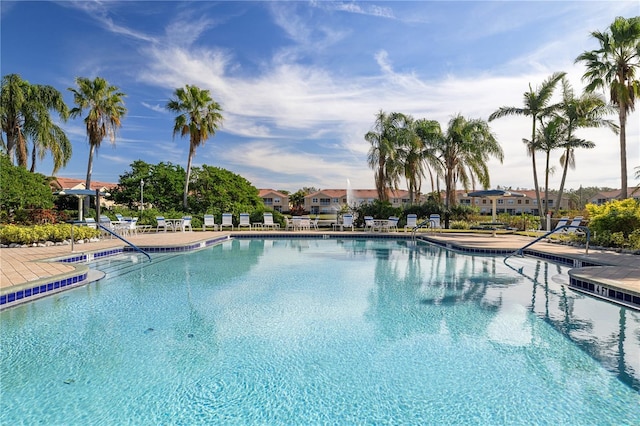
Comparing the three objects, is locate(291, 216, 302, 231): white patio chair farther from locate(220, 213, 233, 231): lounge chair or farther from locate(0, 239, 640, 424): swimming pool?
locate(0, 239, 640, 424): swimming pool

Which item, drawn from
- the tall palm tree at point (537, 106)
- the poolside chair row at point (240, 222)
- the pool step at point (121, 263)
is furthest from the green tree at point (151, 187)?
the tall palm tree at point (537, 106)

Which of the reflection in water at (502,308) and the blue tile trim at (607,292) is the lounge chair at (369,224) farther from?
the blue tile trim at (607,292)

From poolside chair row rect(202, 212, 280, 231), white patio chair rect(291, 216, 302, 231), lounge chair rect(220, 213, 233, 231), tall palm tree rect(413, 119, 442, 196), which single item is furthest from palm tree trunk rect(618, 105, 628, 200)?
lounge chair rect(220, 213, 233, 231)

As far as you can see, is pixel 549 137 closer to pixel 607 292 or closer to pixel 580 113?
pixel 580 113

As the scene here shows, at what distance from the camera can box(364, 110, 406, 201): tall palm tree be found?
22.0 metres

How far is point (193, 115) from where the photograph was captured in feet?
73.9

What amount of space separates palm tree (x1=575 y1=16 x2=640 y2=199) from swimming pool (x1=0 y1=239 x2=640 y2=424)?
1236cm

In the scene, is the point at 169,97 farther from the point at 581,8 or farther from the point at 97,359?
the point at 97,359

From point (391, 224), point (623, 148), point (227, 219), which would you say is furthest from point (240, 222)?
point (623, 148)

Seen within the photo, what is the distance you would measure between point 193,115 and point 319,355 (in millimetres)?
21298

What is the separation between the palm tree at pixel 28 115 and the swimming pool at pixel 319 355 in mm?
17052

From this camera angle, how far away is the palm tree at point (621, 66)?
49.4 ft

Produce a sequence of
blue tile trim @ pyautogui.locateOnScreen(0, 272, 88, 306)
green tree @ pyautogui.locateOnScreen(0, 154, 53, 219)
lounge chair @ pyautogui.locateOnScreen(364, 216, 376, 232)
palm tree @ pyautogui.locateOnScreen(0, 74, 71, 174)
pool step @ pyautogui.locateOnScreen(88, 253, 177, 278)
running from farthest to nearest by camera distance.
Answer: lounge chair @ pyautogui.locateOnScreen(364, 216, 376, 232) < palm tree @ pyautogui.locateOnScreen(0, 74, 71, 174) < green tree @ pyautogui.locateOnScreen(0, 154, 53, 219) < pool step @ pyautogui.locateOnScreen(88, 253, 177, 278) < blue tile trim @ pyautogui.locateOnScreen(0, 272, 88, 306)

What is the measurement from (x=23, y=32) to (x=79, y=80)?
7.30 metres
